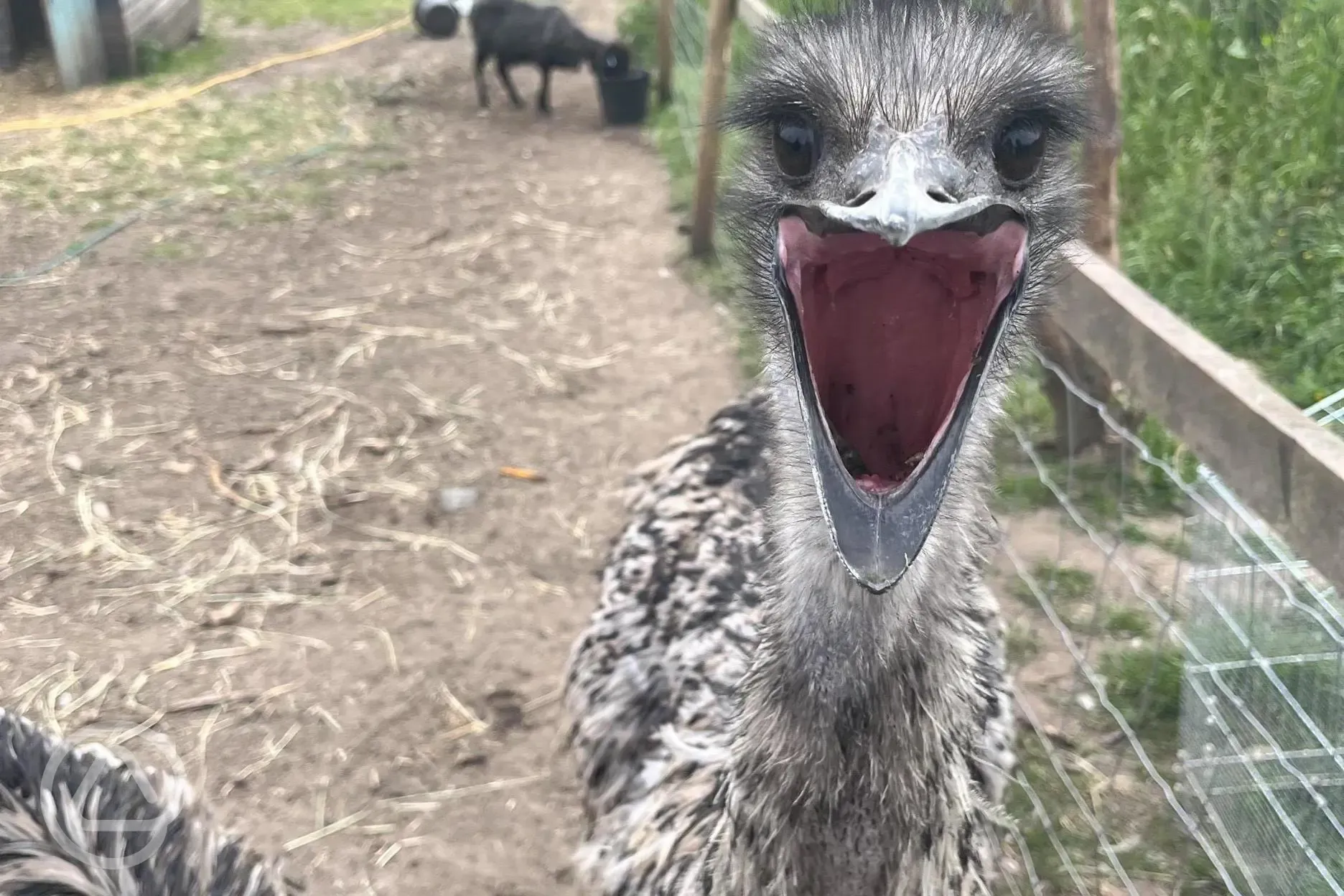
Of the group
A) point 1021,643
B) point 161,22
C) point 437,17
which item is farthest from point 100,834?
point 437,17

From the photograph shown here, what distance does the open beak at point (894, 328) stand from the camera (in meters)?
0.99

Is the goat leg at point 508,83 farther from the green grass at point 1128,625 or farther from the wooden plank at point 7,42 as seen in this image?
the green grass at point 1128,625

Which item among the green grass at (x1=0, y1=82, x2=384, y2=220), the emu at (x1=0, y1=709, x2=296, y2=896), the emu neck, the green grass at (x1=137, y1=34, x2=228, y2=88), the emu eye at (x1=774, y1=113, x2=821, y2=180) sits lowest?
the green grass at (x1=137, y1=34, x2=228, y2=88)

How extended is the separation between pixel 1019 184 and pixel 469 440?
2.98 m

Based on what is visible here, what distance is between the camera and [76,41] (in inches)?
290

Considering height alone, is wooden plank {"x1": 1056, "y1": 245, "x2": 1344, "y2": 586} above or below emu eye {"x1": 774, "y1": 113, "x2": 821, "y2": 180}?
below

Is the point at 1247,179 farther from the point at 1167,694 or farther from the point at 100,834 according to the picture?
the point at 100,834

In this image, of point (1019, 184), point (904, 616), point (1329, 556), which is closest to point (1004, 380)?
point (1019, 184)

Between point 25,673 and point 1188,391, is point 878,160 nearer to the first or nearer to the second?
point 1188,391

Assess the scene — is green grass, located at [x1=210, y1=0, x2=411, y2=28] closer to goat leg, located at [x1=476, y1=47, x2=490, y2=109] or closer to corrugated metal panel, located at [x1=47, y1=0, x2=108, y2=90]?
corrugated metal panel, located at [x1=47, y1=0, x2=108, y2=90]

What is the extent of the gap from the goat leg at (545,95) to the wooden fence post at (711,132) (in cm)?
258

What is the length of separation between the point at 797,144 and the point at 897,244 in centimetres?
36

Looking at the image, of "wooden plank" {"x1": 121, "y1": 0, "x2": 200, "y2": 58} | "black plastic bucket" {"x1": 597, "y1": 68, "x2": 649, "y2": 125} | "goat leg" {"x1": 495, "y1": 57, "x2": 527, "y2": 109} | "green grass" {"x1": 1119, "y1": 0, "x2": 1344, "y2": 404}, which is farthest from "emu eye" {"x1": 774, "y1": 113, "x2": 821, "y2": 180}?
"wooden plank" {"x1": 121, "y1": 0, "x2": 200, "y2": 58}

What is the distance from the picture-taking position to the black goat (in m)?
7.67
